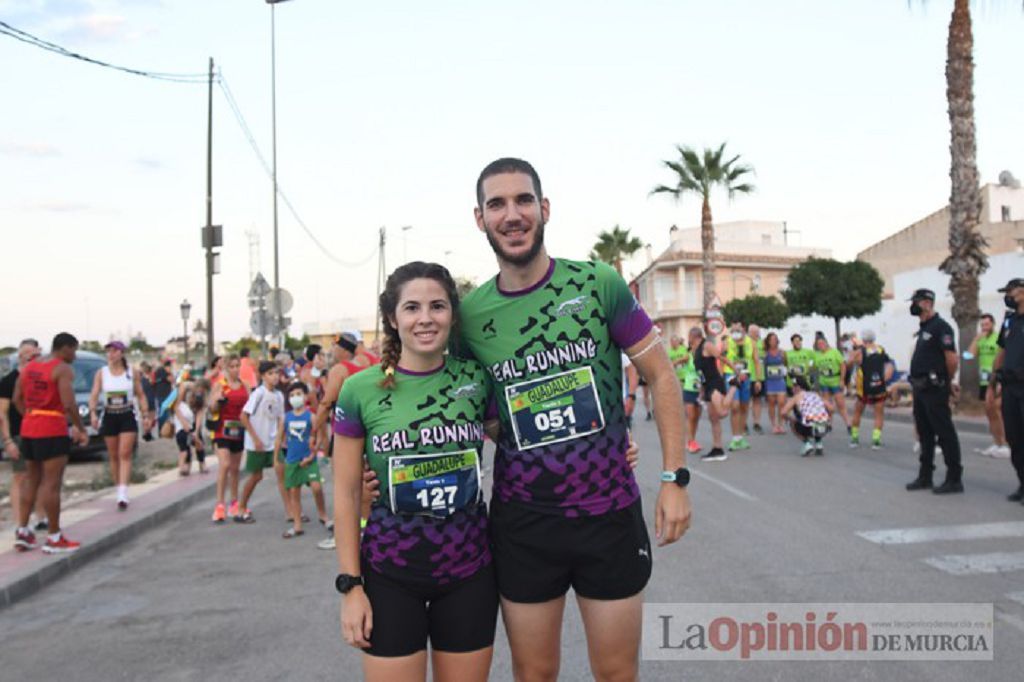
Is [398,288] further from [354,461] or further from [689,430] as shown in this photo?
[689,430]

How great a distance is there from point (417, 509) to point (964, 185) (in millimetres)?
17751

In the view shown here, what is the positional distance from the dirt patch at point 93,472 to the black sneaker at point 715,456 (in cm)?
863

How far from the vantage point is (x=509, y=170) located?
2857 mm

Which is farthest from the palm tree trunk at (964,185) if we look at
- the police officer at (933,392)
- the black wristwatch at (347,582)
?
the black wristwatch at (347,582)

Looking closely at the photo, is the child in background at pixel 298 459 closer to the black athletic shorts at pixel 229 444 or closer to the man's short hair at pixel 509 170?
the black athletic shorts at pixel 229 444

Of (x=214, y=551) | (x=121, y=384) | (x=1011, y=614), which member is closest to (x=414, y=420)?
(x=1011, y=614)

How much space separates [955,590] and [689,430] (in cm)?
905

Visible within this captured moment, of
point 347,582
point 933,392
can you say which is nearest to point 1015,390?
point 933,392

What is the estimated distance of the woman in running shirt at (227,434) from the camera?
9.69 metres

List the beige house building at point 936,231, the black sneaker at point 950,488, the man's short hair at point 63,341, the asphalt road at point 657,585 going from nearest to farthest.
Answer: the asphalt road at point 657,585
the man's short hair at point 63,341
the black sneaker at point 950,488
the beige house building at point 936,231

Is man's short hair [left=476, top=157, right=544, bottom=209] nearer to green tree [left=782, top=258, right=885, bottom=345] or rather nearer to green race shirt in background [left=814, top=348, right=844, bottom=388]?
green race shirt in background [left=814, top=348, right=844, bottom=388]

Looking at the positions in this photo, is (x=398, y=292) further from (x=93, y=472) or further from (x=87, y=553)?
(x=93, y=472)

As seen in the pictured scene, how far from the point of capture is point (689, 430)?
14367 mm

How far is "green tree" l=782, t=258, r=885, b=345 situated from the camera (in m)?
34.1
